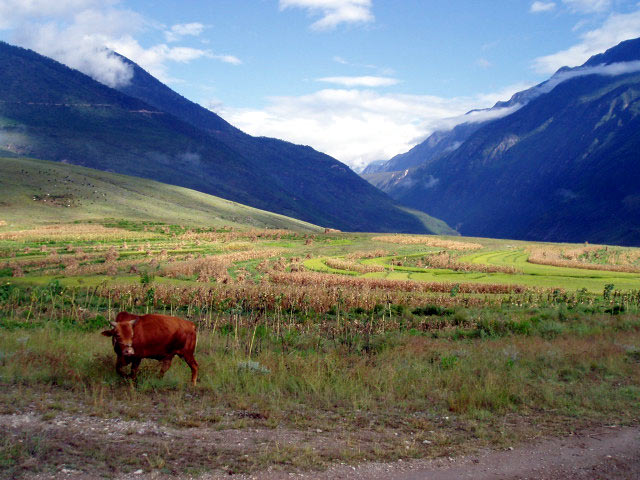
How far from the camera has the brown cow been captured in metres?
8.27

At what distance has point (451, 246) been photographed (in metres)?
63.5

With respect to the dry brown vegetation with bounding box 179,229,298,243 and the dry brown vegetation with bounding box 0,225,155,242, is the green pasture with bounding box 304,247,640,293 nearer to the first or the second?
the dry brown vegetation with bounding box 179,229,298,243

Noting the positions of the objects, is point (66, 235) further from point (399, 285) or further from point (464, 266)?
point (464, 266)

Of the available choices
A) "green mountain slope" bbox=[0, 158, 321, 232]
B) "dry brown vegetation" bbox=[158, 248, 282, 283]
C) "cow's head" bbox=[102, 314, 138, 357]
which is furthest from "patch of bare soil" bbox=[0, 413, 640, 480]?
"green mountain slope" bbox=[0, 158, 321, 232]

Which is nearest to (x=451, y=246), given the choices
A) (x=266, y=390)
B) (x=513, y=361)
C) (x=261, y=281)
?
(x=261, y=281)

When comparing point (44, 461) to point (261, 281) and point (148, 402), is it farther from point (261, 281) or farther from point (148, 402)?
point (261, 281)

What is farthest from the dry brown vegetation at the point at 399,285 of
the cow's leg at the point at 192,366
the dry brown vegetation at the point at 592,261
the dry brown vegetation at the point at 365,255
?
the cow's leg at the point at 192,366

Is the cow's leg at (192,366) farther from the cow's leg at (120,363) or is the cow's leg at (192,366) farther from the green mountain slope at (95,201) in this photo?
the green mountain slope at (95,201)

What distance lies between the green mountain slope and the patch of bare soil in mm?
63998

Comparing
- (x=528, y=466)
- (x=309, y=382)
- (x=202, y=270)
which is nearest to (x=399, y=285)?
(x=202, y=270)

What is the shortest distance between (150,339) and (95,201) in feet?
301

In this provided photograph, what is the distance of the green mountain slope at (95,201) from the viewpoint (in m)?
77.0

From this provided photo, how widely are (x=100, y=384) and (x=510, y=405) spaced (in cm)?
708

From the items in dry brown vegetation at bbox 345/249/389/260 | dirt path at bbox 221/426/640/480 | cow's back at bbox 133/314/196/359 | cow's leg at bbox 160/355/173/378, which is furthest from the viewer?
dry brown vegetation at bbox 345/249/389/260
